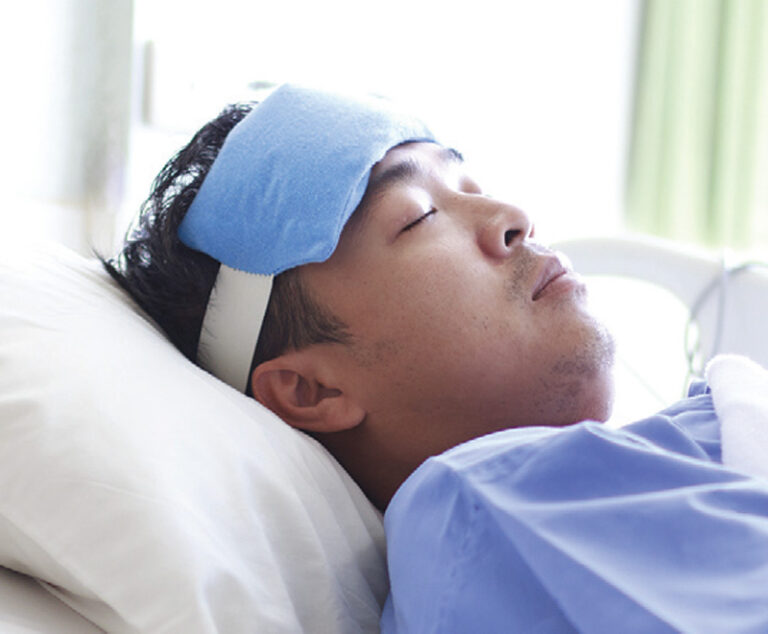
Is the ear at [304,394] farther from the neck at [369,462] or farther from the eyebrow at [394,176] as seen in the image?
the eyebrow at [394,176]

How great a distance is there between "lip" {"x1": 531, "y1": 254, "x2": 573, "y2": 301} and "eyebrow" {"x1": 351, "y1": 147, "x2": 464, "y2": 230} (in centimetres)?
18

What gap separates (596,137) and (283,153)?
1.70m

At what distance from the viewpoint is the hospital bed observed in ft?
1.85

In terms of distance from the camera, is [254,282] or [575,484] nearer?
[575,484]

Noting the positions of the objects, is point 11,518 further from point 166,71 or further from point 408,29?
point 408,29

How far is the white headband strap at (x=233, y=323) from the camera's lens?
0.95 m

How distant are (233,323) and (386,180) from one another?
0.79ft

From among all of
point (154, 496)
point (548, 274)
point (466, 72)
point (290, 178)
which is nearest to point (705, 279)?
point (548, 274)

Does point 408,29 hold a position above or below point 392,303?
above

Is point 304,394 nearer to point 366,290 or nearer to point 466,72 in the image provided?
point 366,290

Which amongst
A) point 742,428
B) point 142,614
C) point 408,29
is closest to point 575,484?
point 742,428

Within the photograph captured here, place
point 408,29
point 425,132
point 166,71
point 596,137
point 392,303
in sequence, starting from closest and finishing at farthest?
1. point 392,303
2. point 425,132
3. point 166,71
4. point 408,29
5. point 596,137

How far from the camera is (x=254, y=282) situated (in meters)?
0.95

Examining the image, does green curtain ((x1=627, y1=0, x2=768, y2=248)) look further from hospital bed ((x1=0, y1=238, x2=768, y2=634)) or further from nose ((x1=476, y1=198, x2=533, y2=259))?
hospital bed ((x1=0, y1=238, x2=768, y2=634))
